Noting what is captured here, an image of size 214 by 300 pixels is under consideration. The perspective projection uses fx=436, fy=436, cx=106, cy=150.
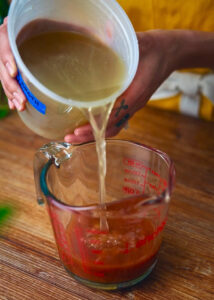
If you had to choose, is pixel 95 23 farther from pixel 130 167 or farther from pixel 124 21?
pixel 130 167

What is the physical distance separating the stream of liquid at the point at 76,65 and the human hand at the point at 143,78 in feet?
0.29

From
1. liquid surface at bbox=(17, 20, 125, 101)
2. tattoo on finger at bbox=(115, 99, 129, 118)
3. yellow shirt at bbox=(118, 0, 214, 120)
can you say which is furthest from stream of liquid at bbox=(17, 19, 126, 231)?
yellow shirt at bbox=(118, 0, 214, 120)

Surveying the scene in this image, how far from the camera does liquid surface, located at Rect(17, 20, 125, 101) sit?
0.71m

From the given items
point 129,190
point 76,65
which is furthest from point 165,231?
point 76,65

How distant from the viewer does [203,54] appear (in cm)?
106

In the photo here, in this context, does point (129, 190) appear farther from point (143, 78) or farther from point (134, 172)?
point (143, 78)

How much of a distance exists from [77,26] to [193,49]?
0.36 m

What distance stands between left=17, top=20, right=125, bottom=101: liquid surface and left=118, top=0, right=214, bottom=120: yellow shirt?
39 centimetres

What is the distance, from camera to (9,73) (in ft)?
2.41

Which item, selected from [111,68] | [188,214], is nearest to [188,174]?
[188,214]

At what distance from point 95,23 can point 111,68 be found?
0.29ft

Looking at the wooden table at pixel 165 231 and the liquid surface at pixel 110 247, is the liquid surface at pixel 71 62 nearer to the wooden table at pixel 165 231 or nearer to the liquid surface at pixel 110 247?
the liquid surface at pixel 110 247

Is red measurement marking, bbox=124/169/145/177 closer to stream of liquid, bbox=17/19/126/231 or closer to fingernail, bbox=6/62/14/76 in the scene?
stream of liquid, bbox=17/19/126/231

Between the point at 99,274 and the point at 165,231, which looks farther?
the point at 165,231
